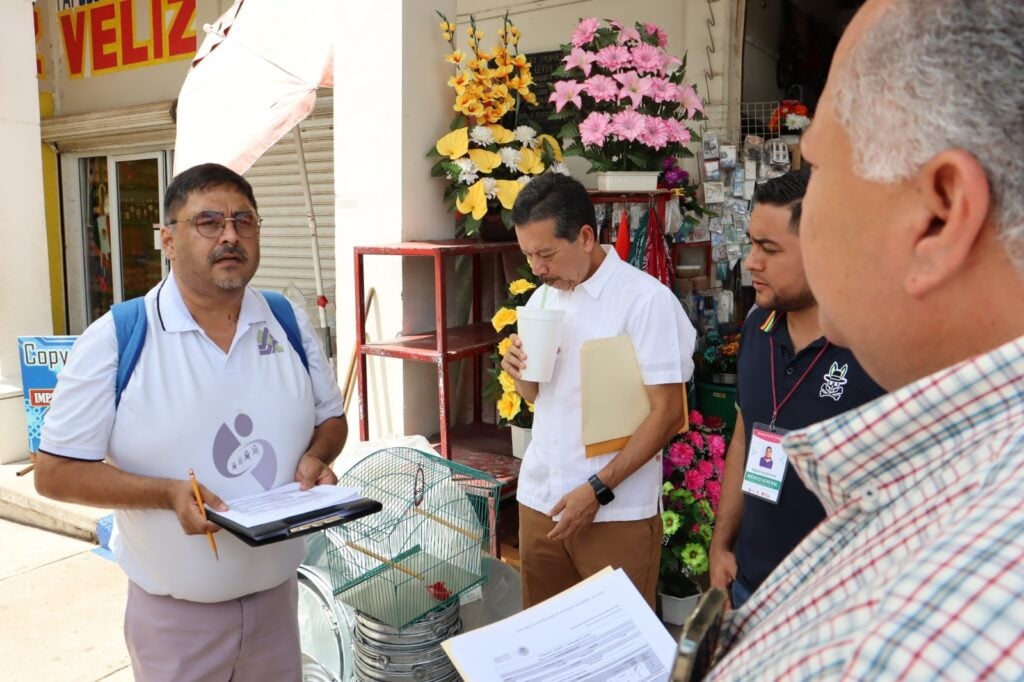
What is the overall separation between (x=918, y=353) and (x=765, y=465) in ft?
4.68

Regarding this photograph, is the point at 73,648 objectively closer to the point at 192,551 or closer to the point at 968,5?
the point at 192,551

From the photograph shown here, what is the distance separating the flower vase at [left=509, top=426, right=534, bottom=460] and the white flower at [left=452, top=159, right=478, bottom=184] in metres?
1.28

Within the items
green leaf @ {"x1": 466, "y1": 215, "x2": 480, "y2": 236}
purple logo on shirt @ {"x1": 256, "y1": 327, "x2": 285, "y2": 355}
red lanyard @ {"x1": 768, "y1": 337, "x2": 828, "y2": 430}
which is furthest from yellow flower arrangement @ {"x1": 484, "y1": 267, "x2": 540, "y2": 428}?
red lanyard @ {"x1": 768, "y1": 337, "x2": 828, "y2": 430}

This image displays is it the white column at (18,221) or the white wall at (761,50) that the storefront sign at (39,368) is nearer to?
the white column at (18,221)

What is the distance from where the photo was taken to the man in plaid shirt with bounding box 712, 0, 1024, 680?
46 cm

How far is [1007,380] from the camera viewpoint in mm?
533

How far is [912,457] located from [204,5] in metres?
8.53

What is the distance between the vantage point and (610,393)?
7.95ft

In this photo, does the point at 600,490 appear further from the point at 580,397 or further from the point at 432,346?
the point at 432,346

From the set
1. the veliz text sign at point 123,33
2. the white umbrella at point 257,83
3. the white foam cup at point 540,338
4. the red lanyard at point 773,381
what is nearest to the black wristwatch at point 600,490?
the white foam cup at point 540,338

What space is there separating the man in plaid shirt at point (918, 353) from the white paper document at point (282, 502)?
132 centimetres

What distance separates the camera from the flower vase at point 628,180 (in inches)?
138

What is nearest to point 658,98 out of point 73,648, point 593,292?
point 593,292

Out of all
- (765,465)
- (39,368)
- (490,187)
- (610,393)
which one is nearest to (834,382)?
(765,465)
